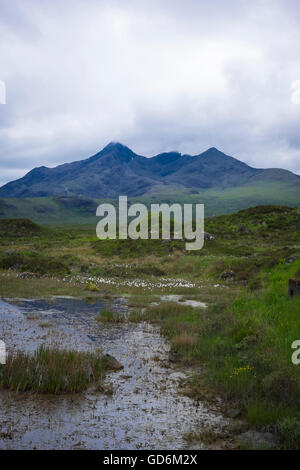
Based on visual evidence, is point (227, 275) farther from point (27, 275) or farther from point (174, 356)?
point (174, 356)

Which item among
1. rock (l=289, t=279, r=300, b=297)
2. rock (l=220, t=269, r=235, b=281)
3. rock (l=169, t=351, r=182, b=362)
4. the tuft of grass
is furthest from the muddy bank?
rock (l=220, t=269, r=235, b=281)

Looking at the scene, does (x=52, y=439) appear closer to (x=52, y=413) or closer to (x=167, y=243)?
(x=52, y=413)

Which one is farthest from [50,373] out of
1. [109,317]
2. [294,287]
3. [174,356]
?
[294,287]

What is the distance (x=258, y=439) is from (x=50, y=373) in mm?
5792

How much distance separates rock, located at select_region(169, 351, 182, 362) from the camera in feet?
43.8

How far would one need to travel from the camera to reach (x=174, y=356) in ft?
44.7

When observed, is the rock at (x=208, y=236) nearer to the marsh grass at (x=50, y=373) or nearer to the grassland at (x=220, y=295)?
the grassland at (x=220, y=295)

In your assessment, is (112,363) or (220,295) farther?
(220,295)

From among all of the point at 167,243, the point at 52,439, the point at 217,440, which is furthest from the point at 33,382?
the point at 167,243

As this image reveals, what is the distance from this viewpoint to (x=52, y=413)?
919 cm

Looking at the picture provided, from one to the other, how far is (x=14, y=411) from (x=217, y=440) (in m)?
4.92

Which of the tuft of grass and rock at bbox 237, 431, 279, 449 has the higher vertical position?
the tuft of grass

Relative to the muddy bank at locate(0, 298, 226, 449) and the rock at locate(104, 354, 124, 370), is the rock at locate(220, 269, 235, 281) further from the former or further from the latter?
the rock at locate(104, 354, 124, 370)

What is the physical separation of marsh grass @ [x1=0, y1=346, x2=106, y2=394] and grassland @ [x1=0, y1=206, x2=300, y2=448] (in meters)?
3.14
